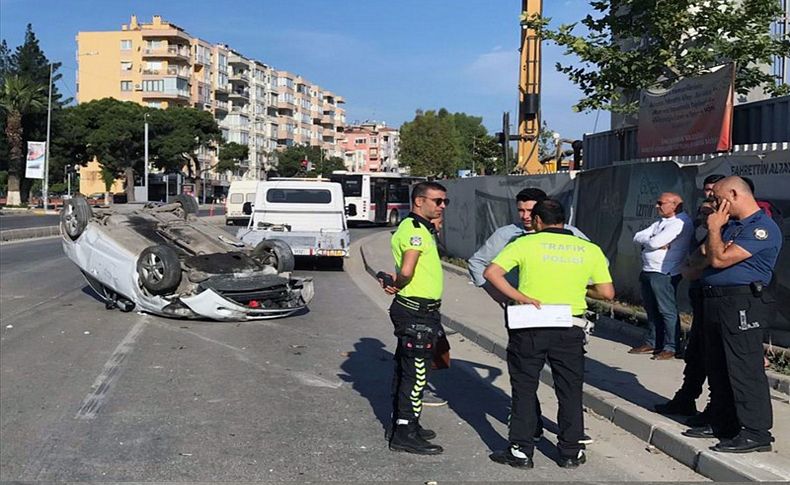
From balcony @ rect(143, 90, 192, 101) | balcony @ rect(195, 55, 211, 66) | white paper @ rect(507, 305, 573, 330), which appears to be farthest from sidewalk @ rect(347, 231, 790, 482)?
balcony @ rect(195, 55, 211, 66)

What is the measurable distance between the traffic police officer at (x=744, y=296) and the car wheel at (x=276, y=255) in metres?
7.80

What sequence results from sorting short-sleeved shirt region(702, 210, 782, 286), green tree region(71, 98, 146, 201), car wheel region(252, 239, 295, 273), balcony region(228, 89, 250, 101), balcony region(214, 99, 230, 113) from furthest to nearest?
balcony region(228, 89, 250, 101) → balcony region(214, 99, 230, 113) → green tree region(71, 98, 146, 201) → car wheel region(252, 239, 295, 273) → short-sleeved shirt region(702, 210, 782, 286)

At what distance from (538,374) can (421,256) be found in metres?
1.07

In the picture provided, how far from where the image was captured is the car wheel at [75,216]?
39.8ft

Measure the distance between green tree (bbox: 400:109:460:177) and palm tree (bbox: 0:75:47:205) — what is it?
30.7 m

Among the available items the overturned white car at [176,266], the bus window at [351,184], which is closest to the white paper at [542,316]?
the overturned white car at [176,266]

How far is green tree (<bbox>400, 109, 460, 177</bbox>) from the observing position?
57531 mm

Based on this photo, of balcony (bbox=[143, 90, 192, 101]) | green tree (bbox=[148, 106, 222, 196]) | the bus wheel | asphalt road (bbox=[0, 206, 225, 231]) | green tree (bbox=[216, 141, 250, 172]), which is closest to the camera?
asphalt road (bbox=[0, 206, 225, 231])

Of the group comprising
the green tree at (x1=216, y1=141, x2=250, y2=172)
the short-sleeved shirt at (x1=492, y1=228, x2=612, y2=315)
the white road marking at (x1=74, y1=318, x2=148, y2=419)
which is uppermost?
the green tree at (x1=216, y1=141, x2=250, y2=172)

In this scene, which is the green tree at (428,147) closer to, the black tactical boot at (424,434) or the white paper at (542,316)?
the black tactical boot at (424,434)

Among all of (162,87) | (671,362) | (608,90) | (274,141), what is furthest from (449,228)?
(274,141)

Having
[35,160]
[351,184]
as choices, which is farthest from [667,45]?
[35,160]

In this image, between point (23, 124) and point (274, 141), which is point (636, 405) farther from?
point (274, 141)

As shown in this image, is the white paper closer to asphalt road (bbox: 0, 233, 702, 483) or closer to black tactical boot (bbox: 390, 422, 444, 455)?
asphalt road (bbox: 0, 233, 702, 483)
